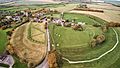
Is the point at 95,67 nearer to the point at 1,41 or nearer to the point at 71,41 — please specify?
the point at 71,41

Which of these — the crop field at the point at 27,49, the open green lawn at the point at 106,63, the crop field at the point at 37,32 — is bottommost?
the open green lawn at the point at 106,63

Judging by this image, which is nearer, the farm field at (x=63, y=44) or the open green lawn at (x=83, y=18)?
the farm field at (x=63, y=44)

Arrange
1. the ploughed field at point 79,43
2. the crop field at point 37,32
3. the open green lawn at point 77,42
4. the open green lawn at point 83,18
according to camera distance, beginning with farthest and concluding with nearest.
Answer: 1. the open green lawn at point 83,18
2. the crop field at point 37,32
3. the open green lawn at point 77,42
4. the ploughed field at point 79,43

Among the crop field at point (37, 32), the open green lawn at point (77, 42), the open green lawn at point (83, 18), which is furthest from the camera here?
the open green lawn at point (83, 18)

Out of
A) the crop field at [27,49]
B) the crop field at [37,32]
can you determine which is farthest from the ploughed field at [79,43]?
the crop field at [27,49]

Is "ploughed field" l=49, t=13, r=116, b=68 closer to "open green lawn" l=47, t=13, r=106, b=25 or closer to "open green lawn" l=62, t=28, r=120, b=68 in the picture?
"open green lawn" l=62, t=28, r=120, b=68

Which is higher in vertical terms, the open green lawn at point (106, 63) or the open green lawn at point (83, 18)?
the open green lawn at point (83, 18)

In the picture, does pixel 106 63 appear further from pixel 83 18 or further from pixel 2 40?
pixel 83 18

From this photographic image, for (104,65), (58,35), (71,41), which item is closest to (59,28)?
(58,35)

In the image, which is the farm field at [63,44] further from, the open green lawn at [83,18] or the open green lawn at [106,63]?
the open green lawn at [83,18]
